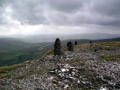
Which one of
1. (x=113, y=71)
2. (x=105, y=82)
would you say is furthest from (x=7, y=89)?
(x=113, y=71)

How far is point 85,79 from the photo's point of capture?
65.7 ft

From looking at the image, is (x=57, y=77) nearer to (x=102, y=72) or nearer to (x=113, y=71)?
(x=102, y=72)

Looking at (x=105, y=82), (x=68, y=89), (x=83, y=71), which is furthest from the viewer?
(x=83, y=71)

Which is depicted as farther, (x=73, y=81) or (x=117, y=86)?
(x=73, y=81)

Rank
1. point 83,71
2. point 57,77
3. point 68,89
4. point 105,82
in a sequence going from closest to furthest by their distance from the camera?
1. point 68,89
2. point 105,82
3. point 57,77
4. point 83,71

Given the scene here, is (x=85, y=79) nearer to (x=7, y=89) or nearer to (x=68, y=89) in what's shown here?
(x=68, y=89)

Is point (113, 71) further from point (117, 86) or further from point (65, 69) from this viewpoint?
point (65, 69)

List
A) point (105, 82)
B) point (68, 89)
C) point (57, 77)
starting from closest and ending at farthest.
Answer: point (68, 89)
point (105, 82)
point (57, 77)

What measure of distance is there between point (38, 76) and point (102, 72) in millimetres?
12396

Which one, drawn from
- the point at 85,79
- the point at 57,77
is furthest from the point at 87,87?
the point at 57,77

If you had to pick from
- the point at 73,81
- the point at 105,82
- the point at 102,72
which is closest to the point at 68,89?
the point at 73,81

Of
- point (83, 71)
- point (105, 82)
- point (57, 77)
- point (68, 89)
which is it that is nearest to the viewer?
point (68, 89)

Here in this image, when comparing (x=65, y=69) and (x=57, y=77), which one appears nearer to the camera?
(x=57, y=77)

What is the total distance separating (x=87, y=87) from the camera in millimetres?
17766
